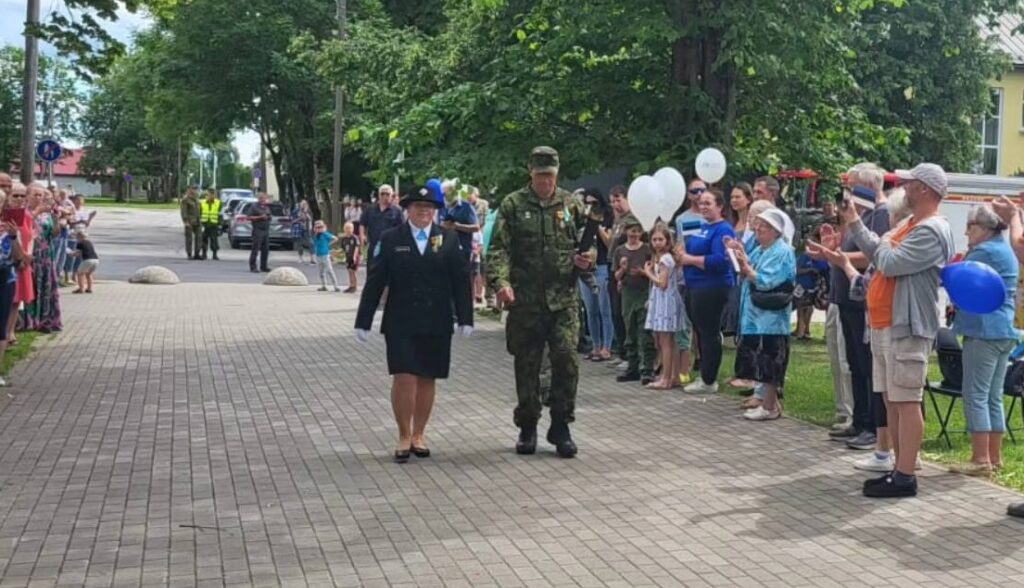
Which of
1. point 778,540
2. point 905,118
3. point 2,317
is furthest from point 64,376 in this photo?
point 905,118

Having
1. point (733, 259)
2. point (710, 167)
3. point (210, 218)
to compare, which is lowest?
point (733, 259)

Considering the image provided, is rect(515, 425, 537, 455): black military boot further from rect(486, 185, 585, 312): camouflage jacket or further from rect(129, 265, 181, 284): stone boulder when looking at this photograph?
rect(129, 265, 181, 284): stone boulder

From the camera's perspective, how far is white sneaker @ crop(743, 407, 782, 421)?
10016 mm

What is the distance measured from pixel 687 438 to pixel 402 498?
2.79 meters

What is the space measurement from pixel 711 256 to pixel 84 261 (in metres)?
14.9

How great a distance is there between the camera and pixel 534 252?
8352 millimetres

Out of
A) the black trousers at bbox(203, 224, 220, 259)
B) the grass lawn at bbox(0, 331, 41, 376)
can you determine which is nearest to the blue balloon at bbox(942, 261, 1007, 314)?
the grass lawn at bbox(0, 331, 41, 376)

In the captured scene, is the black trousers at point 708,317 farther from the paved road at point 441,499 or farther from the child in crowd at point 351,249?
the child in crowd at point 351,249

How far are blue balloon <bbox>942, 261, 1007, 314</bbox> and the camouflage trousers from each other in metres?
2.47

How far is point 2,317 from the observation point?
11031mm

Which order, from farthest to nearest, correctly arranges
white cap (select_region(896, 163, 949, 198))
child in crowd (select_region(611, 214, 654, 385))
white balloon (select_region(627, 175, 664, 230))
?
child in crowd (select_region(611, 214, 654, 385)) → white balloon (select_region(627, 175, 664, 230)) → white cap (select_region(896, 163, 949, 198))

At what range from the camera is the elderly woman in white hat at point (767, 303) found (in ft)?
31.9

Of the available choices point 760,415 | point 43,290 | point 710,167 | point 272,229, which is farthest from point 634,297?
point 272,229

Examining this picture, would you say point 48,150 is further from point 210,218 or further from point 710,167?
point 710,167
